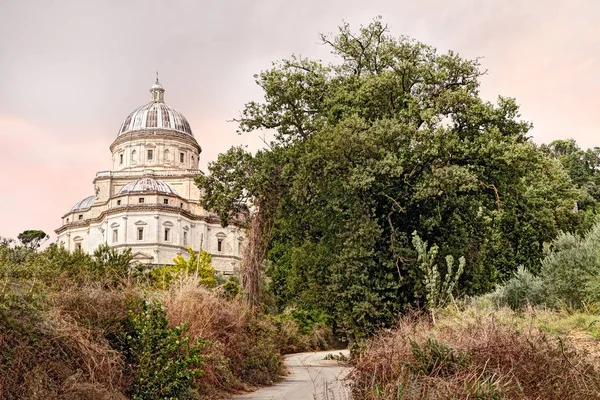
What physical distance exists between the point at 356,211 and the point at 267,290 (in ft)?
70.7

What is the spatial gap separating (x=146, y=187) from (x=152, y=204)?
2.73 meters

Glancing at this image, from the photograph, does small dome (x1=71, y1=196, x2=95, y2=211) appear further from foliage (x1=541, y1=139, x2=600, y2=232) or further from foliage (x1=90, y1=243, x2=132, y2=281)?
foliage (x1=90, y1=243, x2=132, y2=281)

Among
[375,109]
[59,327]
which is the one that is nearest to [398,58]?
[375,109]

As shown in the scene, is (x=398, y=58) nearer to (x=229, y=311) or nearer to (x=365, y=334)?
(x=365, y=334)

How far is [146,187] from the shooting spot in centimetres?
7506

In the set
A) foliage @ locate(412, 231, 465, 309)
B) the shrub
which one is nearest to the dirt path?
foliage @ locate(412, 231, 465, 309)

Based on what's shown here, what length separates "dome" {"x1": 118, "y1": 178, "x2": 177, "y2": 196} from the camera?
74812 mm

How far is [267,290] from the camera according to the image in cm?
4084

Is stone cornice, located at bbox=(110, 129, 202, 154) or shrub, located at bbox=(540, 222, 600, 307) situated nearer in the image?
shrub, located at bbox=(540, 222, 600, 307)

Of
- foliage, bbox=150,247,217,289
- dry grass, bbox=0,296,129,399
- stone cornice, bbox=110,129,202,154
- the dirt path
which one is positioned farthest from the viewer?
stone cornice, bbox=110,129,202,154

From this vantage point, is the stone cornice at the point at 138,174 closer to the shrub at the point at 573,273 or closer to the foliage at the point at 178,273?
the foliage at the point at 178,273

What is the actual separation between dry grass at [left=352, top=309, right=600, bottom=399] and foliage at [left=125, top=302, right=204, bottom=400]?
9.27 feet

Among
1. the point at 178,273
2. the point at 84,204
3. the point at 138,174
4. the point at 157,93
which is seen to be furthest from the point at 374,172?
the point at 157,93

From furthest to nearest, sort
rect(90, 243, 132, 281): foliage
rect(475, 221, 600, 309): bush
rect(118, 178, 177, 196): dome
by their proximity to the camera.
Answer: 1. rect(118, 178, 177, 196): dome
2. rect(475, 221, 600, 309): bush
3. rect(90, 243, 132, 281): foliage
